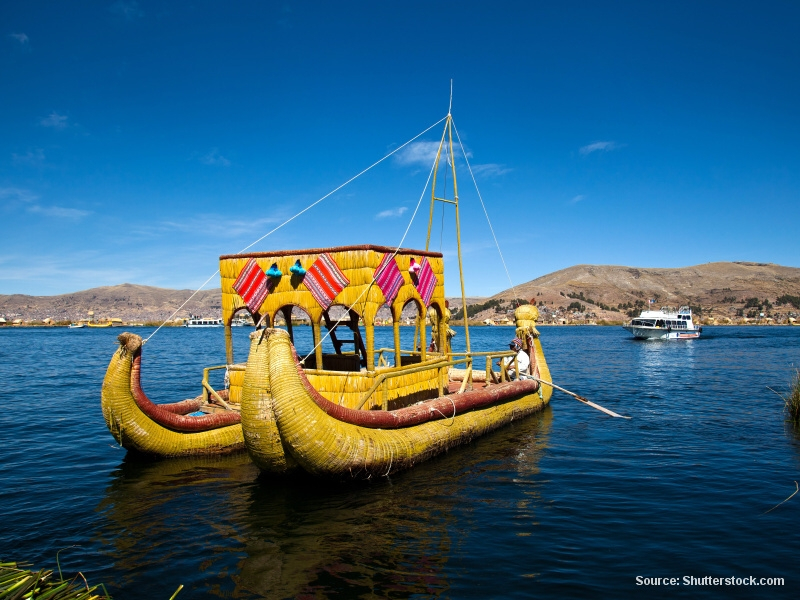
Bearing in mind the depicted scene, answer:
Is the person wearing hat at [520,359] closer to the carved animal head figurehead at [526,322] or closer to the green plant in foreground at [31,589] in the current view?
the carved animal head figurehead at [526,322]

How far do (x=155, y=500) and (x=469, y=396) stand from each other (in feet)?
23.9

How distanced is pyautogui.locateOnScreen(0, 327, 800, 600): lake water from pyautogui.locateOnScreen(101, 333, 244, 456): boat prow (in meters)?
0.47

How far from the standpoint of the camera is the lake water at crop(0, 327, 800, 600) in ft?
22.5

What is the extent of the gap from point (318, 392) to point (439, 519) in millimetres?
3255

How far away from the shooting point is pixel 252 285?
12.4 metres

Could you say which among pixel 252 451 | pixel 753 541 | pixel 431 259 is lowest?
pixel 753 541

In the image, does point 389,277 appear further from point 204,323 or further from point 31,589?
point 204,323

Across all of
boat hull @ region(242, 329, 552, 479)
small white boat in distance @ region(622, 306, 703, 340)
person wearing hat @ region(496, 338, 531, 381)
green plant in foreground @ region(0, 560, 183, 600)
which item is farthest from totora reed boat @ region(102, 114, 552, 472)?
small white boat in distance @ region(622, 306, 703, 340)

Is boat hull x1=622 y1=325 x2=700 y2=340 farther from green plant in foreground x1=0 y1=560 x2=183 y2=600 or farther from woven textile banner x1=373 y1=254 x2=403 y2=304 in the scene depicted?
green plant in foreground x1=0 y1=560 x2=183 y2=600

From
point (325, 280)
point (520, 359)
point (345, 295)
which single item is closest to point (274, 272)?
point (325, 280)

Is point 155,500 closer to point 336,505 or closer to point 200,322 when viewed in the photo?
point 336,505

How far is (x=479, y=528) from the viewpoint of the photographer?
8555 mm

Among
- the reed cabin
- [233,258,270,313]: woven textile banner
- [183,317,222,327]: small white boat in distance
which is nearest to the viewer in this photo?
the reed cabin

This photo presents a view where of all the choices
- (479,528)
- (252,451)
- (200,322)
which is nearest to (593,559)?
(479,528)
